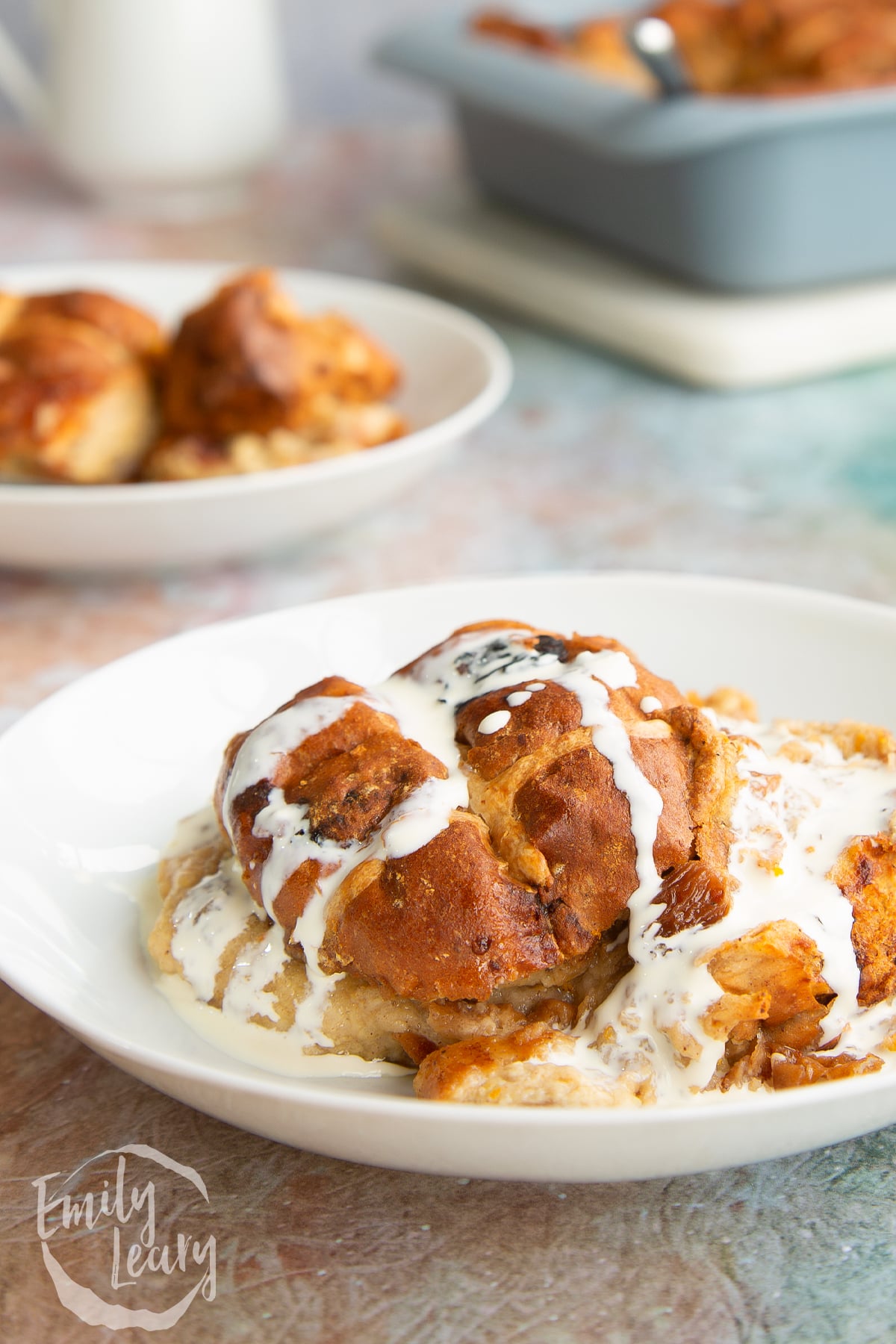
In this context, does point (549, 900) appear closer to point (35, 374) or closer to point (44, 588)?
point (44, 588)

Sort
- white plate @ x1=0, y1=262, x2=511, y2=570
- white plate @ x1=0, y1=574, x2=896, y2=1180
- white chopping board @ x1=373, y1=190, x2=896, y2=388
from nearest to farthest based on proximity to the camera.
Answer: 1. white plate @ x1=0, y1=574, x2=896, y2=1180
2. white plate @ x1=0, y1=262, x2=511, y2=570
3. white chopping board @ x1=373, y1=190, x2=896, y2=388

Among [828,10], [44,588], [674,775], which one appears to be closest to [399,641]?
[674,775]

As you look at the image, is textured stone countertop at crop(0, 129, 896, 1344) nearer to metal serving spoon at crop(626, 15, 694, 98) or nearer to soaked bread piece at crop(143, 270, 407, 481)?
soaked bread piece at crop(143, 270, 407, 481)

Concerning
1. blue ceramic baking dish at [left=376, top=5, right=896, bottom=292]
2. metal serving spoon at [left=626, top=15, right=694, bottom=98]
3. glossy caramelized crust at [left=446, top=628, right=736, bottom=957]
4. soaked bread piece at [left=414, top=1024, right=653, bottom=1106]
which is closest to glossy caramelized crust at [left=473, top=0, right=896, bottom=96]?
blue ceramic baking dish at [left=376, top=5, right=896, bottom=292]

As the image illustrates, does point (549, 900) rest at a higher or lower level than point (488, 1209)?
higher

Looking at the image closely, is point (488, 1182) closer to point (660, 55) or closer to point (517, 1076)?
point (517, 1076)

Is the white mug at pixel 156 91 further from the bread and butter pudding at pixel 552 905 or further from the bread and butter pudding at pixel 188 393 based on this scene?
the bread and butter pudding at pixel 552 905

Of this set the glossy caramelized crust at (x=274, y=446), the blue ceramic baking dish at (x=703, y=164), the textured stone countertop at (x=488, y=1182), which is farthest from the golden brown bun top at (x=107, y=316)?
the blue ceramic baking dish at (x=703, y=164)
